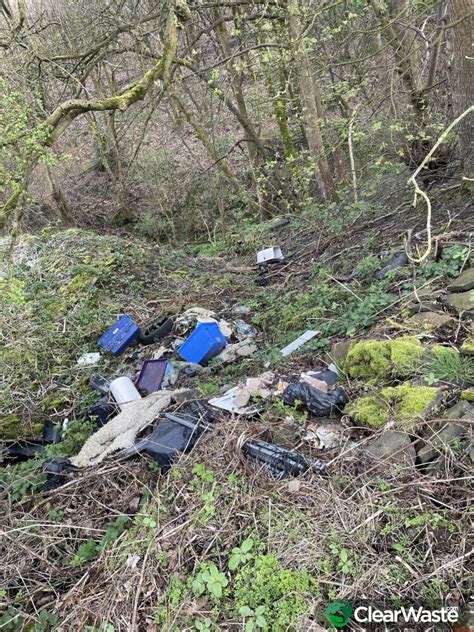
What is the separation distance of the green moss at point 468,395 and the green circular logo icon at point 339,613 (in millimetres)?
1204

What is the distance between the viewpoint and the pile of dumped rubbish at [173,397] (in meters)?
2.86

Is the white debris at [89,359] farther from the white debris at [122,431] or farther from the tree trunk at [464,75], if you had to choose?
the tree trunk at [464,75]

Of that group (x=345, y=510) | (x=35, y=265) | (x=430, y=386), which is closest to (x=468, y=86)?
(x=430, y=386)

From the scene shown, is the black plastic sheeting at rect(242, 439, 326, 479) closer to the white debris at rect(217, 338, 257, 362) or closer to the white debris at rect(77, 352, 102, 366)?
the white debris at rect(217, 338, 257, 362)

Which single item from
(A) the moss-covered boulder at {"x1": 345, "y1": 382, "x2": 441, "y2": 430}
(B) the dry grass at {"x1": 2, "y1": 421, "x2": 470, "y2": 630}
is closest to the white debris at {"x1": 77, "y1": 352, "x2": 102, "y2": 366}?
(B) the dry grass at {"x1": 2, "y1": 421, "x2": 470, "y2": 630}

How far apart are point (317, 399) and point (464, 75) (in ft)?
11.9

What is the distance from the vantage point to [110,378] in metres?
4.86

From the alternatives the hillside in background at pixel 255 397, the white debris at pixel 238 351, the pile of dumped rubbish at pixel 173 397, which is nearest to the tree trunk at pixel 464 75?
the hillside in background at pixel 255 397

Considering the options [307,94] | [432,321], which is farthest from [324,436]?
[307,94]

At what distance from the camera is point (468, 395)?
2.43 meters

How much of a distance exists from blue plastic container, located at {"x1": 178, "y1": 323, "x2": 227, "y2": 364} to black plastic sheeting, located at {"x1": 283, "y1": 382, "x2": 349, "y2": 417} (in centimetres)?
186

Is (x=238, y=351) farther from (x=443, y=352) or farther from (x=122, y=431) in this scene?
(x=443, y=352)

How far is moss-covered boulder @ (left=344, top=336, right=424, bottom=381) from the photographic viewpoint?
2.85m

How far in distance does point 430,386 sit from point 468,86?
3.33 m
